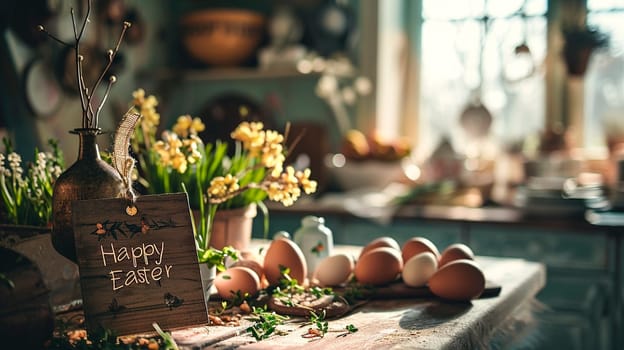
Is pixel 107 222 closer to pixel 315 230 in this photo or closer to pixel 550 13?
pixel 315 230

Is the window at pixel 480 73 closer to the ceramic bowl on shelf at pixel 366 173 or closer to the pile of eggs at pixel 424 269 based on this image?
the ceramic bowl on shelf at pixel 366 173

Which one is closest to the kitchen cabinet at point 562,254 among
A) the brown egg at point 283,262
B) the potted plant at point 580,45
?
the potted plant at point 580,45

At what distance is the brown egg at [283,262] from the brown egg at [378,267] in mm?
115

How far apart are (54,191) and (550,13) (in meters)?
2.71

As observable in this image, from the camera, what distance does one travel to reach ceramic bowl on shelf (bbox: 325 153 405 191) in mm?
3123

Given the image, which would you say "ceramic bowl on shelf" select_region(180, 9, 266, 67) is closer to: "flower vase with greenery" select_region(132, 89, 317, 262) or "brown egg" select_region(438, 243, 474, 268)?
"flower vase with greenery" select_region(132, 89, 317, 262)

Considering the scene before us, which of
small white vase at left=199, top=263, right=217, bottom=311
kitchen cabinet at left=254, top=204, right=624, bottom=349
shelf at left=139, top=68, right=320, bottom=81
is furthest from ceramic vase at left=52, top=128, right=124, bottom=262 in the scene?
shelf at left=139, top=68, right=320, bottom=81

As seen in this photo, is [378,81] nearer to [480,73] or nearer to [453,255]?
[480,73]

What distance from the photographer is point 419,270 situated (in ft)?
4.30

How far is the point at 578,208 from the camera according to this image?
8.49 feet

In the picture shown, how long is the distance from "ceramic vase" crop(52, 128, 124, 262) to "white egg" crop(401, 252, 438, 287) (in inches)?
20.9

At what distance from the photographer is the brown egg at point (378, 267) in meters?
1.33

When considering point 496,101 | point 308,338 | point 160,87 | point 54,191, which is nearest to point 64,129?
point 160,87

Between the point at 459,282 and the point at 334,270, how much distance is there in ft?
0.75
